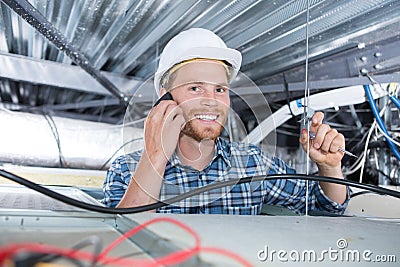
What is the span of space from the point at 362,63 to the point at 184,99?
2.86 ft

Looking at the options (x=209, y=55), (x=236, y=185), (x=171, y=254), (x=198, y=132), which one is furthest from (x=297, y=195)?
(x=171, y=254)

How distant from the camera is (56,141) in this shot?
1.88 meters

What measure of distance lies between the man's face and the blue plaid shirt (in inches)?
6.7

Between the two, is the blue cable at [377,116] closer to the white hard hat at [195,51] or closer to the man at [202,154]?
the man at [202,154]

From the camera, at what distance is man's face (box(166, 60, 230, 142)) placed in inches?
38.3

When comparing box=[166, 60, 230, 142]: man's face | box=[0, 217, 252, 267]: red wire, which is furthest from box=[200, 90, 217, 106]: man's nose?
box=[0, 217, 252, 267]: red wire

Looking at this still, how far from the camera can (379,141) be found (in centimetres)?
161

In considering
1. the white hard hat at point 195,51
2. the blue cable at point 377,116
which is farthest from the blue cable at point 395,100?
the white hard hat at point 195,51

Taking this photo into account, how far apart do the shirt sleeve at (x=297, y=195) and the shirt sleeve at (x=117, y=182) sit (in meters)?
0.45

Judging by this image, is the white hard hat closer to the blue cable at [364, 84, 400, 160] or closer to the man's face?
the man's face

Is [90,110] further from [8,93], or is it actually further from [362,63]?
[362,63]

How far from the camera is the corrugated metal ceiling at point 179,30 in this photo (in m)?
1.24

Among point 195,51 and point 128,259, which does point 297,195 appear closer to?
point 195,51

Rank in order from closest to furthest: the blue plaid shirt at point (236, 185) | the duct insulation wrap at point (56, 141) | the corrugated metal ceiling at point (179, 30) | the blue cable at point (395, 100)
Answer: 1. the blue plaid shirt at point (236, 185)
2. the corrugated metal ceiling at point (179, 30)
3. the blue cable at point (395, 100)
4. the duct insulation wrap at point (56, 141)
